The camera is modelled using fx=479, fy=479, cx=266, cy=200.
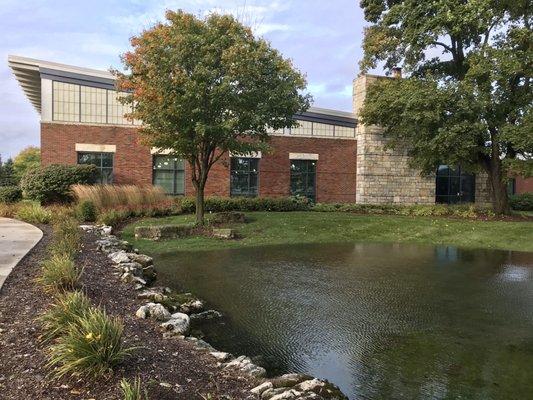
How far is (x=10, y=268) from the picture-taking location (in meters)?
7.34

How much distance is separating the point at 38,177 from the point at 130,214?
4.46 m

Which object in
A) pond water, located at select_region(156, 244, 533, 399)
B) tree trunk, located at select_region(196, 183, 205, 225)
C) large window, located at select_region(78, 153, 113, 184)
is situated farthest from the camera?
large window, located at select_region(78, 153, 113, 184)

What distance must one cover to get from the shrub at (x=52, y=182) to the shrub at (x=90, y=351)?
16.3m

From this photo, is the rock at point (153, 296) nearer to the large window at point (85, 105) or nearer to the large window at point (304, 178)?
the large window at point (85, 105)

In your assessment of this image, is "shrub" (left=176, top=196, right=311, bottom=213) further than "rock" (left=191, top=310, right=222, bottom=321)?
Yes

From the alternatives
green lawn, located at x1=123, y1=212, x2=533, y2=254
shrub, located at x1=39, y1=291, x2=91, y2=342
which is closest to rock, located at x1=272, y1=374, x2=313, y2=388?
shrub, located at x1=39, y1=291, x2=91, y2=342

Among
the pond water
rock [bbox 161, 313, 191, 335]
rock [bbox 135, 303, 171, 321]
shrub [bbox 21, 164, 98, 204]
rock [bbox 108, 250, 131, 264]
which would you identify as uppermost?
shrub [bbox 21, 164, 98, 204]

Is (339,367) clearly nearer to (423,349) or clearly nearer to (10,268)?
(423,349)

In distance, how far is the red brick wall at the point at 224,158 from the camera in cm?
2186

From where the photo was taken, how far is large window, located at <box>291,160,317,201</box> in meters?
26.0

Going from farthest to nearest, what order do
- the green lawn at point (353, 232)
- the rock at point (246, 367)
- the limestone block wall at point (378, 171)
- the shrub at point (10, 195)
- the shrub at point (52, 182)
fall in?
the limestone block wall at point (378, 171), the shrub at point (10, 195), the shrub at point (52, 182), the green lawn at point (353, 232), the rock at point (246, 367)

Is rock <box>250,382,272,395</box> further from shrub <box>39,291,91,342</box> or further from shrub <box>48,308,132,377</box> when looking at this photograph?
shrub <box>39,291,91,342</box>

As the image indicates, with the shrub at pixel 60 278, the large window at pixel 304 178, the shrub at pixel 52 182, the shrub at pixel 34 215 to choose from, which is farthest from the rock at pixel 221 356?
the large window at pixel 304 178

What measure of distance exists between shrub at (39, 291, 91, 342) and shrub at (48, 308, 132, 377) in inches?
17.6
